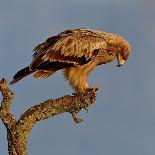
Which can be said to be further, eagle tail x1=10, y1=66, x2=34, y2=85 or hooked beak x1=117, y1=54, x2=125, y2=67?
hooked beak x1=117, y1=54, x2=125, y2=67

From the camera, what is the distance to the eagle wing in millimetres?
18672

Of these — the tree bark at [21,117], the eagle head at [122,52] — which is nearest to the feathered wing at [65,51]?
the eagle head at [122,52]

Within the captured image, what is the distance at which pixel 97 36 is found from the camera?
20031mm

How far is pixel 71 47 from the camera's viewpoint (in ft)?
63.0

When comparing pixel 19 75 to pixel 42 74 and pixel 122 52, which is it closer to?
pixel 42 74

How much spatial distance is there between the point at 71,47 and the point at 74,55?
Result: 0.29 metres

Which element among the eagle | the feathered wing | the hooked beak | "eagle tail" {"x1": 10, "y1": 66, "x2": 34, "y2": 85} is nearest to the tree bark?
"eagle tail" {"x1": 10, "y1": 66, "x2": 34, "y2": 85}

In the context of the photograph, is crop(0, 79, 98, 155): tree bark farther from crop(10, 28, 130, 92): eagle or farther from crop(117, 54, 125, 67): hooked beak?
crop(117, 54, 125, 67): hooked beak

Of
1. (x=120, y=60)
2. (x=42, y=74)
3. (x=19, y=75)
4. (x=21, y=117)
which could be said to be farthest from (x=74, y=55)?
(x=21, y=117)

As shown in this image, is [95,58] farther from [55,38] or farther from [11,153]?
[11,153]

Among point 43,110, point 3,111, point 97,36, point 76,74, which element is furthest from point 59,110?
point 97,36

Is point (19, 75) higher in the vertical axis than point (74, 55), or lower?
lower

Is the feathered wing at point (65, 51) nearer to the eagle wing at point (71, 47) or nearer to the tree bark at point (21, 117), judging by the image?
the eagle wing at point (71, 47)

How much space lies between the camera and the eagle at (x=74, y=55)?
18.2 metres
